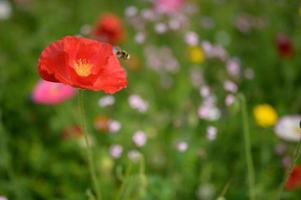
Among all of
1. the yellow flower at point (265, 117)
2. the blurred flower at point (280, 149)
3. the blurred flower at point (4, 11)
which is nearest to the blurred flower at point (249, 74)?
the yellow flower at point (265, 117)

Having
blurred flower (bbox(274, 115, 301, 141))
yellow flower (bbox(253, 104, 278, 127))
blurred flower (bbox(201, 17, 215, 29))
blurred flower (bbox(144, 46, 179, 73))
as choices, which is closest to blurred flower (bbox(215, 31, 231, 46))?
blurred flower (bbox(201, 17, 215, 29))

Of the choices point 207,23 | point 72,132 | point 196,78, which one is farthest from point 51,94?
point 207,23

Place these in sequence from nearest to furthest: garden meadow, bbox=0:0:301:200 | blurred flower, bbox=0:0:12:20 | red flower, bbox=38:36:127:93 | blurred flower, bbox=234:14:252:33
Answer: red flower, bbox=38:36:127:93, garden meadow, bbox=0:0:301:200, blurred flower, bbox=0:0:12:20, blurred flower, bbox=234:14:252:33

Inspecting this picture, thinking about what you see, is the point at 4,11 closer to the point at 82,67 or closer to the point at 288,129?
the point at 288,129

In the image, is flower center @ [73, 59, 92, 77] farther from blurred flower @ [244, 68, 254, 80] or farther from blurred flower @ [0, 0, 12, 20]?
blurred flower @ [0, 0, 12, 20]

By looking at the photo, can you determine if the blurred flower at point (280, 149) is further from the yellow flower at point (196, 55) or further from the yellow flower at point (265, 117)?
the yellow flower at point (196, 55)

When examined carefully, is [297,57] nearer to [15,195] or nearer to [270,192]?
[270,192]

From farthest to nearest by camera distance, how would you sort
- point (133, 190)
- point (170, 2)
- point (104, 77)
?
point (170, 2) → point (133, 190) → point (104, 77)

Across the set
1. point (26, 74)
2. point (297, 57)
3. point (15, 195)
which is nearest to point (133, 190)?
point (15, 195)
